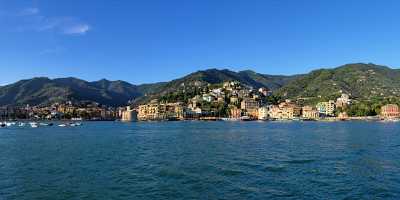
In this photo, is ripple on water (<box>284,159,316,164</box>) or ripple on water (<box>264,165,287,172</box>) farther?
ripple on water (<box>284,159,316,164</box>)

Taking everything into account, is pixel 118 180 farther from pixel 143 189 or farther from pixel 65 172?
pixel 65 172

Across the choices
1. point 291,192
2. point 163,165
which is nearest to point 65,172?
point 163,165

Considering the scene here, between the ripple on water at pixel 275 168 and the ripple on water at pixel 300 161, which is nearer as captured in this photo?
the ripple on water at pixel 275 168

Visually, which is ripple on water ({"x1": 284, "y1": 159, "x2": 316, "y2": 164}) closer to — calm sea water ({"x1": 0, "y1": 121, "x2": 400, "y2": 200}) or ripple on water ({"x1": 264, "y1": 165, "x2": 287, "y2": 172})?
calm sea water ({"x1": 0, "y1": 121, "x2": 400, "y2": 200})

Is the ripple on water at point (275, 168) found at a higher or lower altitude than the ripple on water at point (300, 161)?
lower

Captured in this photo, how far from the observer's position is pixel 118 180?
27984 mm

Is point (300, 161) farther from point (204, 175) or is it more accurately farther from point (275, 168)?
point (204, 175)

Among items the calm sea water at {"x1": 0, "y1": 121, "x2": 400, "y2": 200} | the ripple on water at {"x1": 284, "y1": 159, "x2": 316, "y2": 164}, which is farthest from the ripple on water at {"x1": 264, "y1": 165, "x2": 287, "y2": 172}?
the ripple on water at {"x1": 284, "y1": 159, "x2": 316, "y2": 164}

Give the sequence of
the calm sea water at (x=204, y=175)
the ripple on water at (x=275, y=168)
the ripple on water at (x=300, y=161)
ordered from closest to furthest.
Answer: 1. the calm sea water at (x=204, y=175)
2. the ripple on water at (x=275, y=168)
3. the ripple on water at (x=300, y=161)

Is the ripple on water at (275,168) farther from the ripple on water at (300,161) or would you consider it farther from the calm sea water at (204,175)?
the ripple on water at (300,161)

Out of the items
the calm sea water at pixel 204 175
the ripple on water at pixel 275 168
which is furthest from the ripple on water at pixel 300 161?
the ripple on water at pixel 275 168

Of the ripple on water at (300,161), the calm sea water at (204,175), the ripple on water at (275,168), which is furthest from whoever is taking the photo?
the ripple on water at (300,161)

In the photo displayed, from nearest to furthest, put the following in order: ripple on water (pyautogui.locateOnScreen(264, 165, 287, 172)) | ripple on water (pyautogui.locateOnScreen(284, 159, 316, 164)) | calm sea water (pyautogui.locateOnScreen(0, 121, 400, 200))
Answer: calm sea water (pyautogui.locateOnScreen(0, 121, 400, 200))
ripple on water (pyautogui.locateOnScreen(264, 165, 287, 172))
ripple on water (pyautogui.locateOnScreen(284, 159, 316, 164))

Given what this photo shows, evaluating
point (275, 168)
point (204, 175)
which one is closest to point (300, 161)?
point (275, 168)
